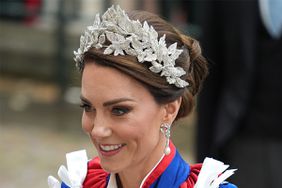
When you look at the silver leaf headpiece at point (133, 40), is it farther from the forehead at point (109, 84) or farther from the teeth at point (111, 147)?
the teeth at point (111, 147)

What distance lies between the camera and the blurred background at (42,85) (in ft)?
22.0

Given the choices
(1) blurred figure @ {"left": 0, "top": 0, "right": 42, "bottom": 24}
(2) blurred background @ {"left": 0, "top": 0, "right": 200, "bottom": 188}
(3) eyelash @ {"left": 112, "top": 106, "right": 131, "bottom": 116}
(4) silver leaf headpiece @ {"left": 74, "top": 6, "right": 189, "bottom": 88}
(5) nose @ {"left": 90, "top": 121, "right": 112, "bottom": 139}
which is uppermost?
(4) silver leaf headpiece @ {"left": 74, "top": 6, "right": 189, "bottom": 88}

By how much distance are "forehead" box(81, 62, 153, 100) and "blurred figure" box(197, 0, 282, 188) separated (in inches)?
63.3

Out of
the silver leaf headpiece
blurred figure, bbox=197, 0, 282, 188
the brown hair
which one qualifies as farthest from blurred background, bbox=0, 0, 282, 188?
the silver leaf headpiece

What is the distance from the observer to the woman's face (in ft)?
6.16

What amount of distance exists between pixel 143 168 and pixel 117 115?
0.74ft

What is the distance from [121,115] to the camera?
189cm

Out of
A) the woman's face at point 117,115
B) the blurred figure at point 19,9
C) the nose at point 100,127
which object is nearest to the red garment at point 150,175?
the woman's face at point 117,115

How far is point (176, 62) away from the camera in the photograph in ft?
6.66

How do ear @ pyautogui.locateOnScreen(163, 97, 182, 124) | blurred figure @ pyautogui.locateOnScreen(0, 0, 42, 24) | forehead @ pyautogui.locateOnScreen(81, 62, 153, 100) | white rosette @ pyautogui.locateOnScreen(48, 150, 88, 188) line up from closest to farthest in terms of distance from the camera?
1. forehead @ pyautogui.locateOnScreen(81, 62, 153, 100)
2. ear @ pyautogui.locateOnScreen(163, 97, 182, 124)
3. white rosette @ pyautogui.locateOnScreen(48, 150, 88, 188)
4. blurred figure @ pyautogui.locateOnScreen(0, 0, 42, 24)

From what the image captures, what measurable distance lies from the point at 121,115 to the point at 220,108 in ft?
6.01

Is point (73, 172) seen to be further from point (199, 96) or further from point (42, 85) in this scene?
point (42, 85)

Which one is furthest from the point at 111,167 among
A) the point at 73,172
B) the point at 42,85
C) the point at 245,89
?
the point at 42,85

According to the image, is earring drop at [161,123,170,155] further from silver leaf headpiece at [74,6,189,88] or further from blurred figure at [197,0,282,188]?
blurred figure at [197,0,282,188]
